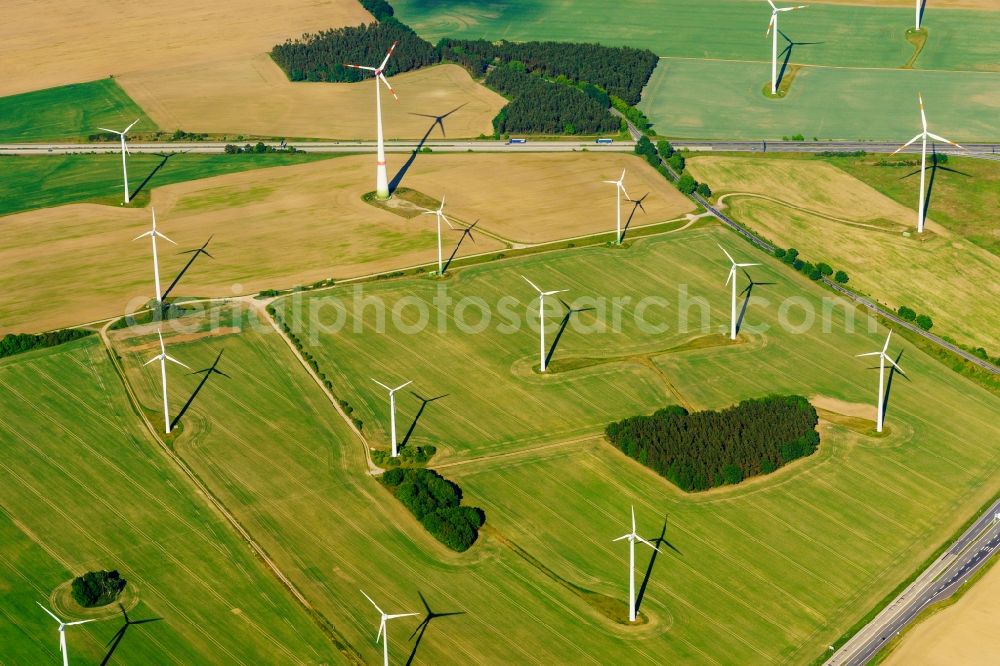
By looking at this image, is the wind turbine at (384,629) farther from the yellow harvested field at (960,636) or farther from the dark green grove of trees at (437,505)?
the yellow harvested field at (960,636)

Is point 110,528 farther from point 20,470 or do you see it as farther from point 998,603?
point 998,603

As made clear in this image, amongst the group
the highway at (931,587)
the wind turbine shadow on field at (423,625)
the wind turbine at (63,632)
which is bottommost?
the highway at (931,587)

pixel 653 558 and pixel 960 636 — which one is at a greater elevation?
pixel 653 558

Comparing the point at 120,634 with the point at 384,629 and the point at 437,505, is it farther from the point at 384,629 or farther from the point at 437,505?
the point at 437,505

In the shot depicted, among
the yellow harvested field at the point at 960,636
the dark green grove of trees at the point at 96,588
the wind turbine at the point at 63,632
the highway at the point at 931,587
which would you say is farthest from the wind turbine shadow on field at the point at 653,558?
the wind turbine at the point at 63,632

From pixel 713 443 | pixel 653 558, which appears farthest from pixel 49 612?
pixel 713 443

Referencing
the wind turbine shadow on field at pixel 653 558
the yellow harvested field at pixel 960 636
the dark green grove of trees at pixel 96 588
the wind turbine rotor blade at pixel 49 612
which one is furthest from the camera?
the wind turbine shadow on field at pixel 653 558
